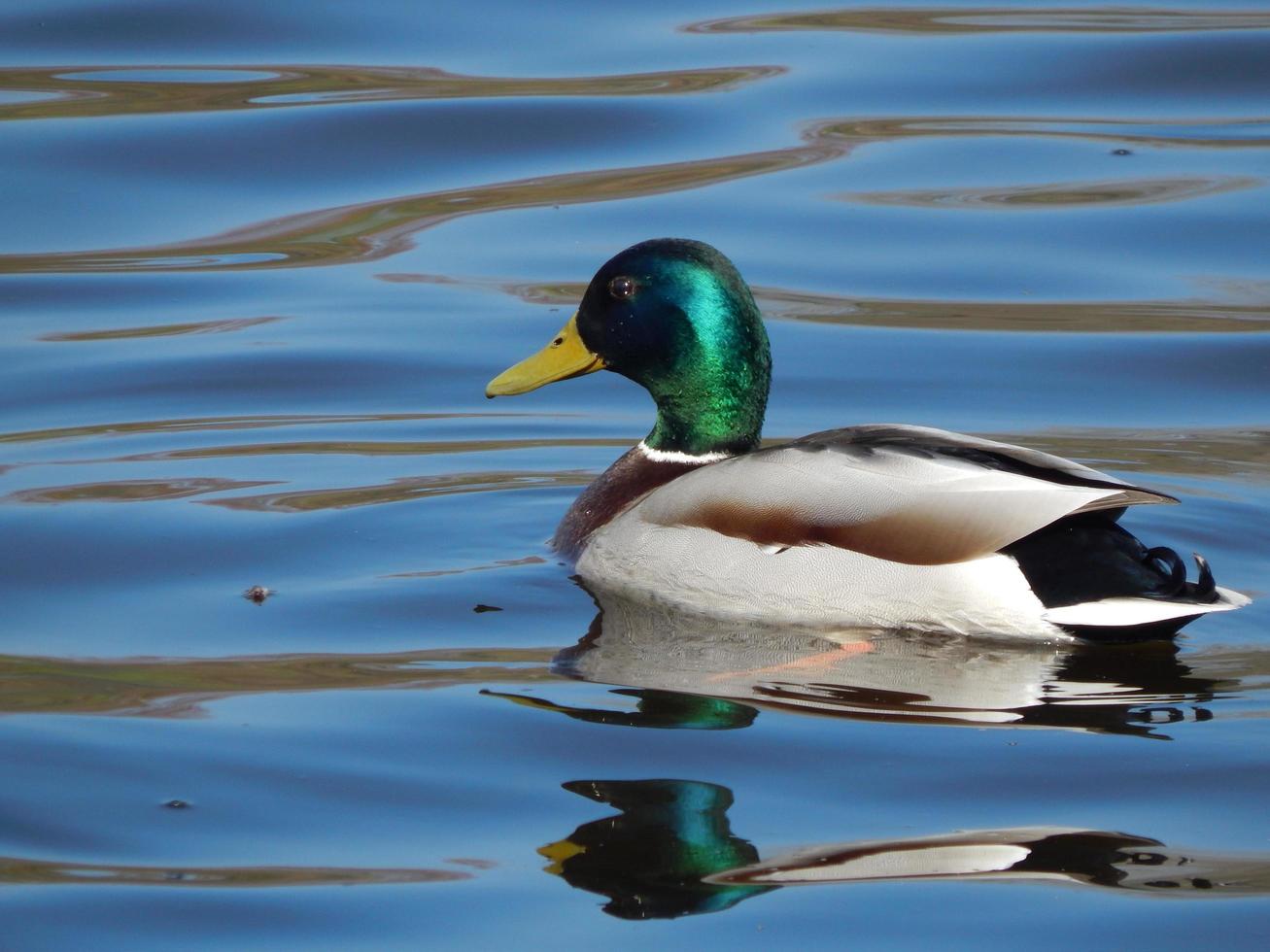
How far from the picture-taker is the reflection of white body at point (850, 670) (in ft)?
17.0

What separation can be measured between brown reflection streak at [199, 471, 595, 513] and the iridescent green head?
1.51 ft

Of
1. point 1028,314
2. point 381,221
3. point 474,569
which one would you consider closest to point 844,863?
point 474,569

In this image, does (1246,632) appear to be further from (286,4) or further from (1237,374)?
(286,4)

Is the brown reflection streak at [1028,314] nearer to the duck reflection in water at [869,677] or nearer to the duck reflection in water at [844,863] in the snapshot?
the duck reflection in water at [869,677]

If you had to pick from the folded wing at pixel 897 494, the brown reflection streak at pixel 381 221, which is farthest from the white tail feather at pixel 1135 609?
the brown reflection streak at pixel 381 221

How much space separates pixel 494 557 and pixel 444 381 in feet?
6.83

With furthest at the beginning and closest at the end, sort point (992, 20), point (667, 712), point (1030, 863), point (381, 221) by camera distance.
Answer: point (992, 20), point (381, 221), point (667, 712), point (1030, 863)

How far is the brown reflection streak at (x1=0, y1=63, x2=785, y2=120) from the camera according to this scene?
11844 mm

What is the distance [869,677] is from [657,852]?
A: 123 cm

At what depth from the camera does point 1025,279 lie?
9.47m

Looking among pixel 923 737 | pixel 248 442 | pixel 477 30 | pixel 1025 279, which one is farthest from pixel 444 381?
pixel 477 30

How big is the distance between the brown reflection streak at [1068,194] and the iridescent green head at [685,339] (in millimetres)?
3962

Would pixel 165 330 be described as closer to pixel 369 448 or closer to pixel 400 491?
pixel 369 448

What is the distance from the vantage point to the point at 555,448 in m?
7.73
